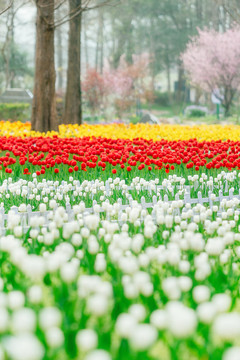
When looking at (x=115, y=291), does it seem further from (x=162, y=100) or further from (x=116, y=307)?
(x=162, y=100)

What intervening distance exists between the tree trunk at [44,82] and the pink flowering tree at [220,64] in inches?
672

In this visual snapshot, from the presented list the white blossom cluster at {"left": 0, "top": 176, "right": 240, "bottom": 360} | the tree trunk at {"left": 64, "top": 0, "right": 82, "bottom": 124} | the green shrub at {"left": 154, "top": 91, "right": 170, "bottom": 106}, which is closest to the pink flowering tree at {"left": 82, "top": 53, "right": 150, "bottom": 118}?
the tree trunk at {"left": 64, "top": 0, "right": 82, "bottom": 124}

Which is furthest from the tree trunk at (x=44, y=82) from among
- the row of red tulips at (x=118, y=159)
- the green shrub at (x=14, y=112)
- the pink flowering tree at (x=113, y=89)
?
the pink flowering tree at (x=113, y=89)

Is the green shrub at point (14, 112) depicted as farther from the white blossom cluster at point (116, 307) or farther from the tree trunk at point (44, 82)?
the white blossom cluster at point (116, 307)

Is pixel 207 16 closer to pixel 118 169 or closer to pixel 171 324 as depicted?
pixel 118 169

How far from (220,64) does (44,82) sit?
712 inches

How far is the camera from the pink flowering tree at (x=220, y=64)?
2750 centimetres

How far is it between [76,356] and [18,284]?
2.60ft

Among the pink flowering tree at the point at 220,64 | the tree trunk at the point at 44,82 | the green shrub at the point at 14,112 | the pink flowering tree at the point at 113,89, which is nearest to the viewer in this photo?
the tree trunk at the point at 44,82

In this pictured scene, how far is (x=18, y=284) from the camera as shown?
8.94ft

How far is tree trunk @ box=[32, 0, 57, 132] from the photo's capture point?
12.2 meters

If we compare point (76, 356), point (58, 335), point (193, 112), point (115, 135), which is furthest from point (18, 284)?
point (193, 112)

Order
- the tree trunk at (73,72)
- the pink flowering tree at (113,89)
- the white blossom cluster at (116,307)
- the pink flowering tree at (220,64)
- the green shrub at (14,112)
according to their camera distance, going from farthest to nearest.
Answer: the pink flowering tree at (113,89) < the pink flowering tree at (220,64) < the green shrub at (14,112) < the tree trunk at (73,72) < the white blossom cluster at (116,307)

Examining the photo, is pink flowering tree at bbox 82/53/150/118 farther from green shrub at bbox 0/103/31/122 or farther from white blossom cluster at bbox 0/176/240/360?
white blossom cluster at bbox 0/176/240/360
